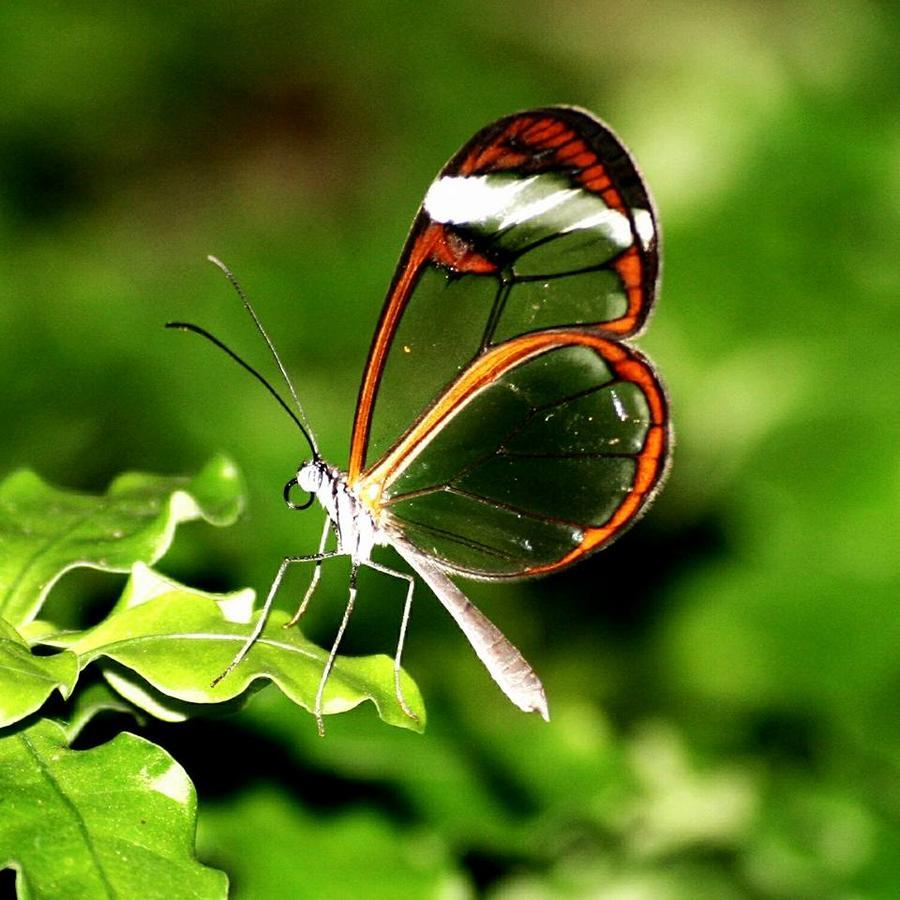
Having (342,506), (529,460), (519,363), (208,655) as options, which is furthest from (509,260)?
(208,655)

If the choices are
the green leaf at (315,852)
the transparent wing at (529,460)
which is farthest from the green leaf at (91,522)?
the green leaf at (315,852)

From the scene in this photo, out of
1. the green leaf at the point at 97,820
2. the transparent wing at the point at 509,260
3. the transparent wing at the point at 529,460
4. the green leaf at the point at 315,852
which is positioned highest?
the transparent wing at the point at 509,260

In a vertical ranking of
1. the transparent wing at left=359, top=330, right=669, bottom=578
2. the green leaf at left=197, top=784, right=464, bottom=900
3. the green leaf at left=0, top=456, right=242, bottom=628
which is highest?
the transparent wing at left=359, top=330, right=669, bottom=578

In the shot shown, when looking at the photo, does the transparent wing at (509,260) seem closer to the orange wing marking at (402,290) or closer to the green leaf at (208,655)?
the orange wing marking at (402,290)

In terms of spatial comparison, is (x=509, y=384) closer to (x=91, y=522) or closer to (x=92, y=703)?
(x=91, y=522)

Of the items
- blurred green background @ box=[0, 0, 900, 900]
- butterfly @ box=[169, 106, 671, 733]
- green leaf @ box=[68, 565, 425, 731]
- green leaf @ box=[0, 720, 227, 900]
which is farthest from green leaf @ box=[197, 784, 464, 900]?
green leaf @ box=[0, 720, 227, 900]

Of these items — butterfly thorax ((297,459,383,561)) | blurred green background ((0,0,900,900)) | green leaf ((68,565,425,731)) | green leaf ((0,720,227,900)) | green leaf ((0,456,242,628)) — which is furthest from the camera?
blurred green background ((0,0,900,900))

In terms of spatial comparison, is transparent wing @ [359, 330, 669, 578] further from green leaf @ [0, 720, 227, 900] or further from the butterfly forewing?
green leaf @ [0, 720, 227, 900]

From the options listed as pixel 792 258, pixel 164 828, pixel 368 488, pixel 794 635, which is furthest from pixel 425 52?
pixel 164 828
